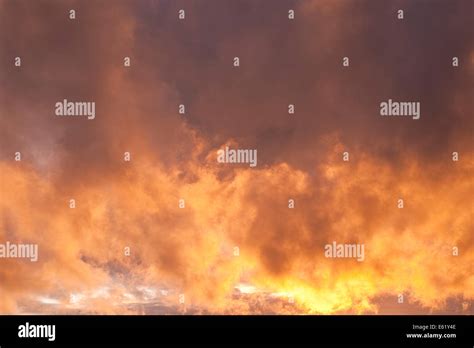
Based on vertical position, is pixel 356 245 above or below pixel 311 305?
above
